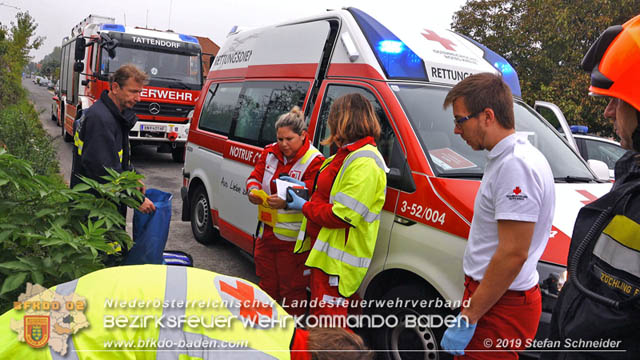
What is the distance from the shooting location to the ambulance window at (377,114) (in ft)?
11.1

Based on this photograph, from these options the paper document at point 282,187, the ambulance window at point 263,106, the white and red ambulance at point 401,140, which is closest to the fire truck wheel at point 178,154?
the white and red ambulance at point 401,140

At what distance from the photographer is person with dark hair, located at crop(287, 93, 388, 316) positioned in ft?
9.63

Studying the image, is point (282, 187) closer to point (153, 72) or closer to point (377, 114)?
point (377, 114)

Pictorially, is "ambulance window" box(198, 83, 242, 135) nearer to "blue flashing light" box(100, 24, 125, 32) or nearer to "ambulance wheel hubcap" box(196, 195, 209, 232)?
"ambulance wheel hubcap" box(196, 195, 209, 232)

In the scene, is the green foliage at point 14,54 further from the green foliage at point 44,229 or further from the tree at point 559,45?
the tree at point 559,45

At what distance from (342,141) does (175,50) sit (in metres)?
10.7

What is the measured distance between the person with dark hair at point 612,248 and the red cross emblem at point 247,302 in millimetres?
Result: 1029

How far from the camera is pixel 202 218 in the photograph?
20.3 ft

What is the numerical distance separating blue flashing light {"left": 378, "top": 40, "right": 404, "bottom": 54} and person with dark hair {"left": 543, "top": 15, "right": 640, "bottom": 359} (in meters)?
2.07

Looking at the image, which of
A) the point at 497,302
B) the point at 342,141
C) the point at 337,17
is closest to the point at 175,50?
the point at 337,17

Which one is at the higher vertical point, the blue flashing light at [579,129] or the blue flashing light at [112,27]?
the blue flashing light at [112,27]

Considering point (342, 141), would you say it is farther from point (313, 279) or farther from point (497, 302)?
point (497, 302)

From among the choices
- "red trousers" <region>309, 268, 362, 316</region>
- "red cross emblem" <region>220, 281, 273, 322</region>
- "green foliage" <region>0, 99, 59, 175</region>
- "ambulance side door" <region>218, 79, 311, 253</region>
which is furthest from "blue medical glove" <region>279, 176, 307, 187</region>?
"green foliage" <region>0, 99, 59, 175</region>
